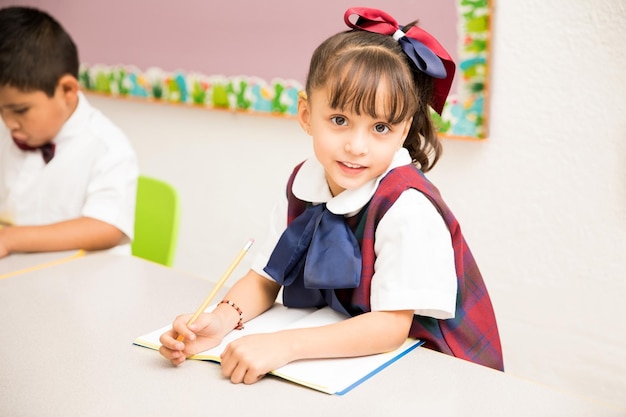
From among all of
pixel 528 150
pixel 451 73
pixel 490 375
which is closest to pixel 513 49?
pixel 528 150

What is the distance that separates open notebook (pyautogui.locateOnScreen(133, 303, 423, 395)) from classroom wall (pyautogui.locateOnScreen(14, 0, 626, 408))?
2.76 feet

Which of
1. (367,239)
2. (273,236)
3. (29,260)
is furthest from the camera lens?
(29,260)

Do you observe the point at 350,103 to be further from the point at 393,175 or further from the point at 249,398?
the point at 249,398

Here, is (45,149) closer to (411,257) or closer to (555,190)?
(411,257)

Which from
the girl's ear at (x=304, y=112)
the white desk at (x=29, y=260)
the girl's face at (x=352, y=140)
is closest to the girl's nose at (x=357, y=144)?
the girl's face at (x=352, y=140)

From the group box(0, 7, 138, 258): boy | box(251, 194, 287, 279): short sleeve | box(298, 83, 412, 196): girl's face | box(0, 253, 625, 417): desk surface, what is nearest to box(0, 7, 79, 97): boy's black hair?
box(0, 7, 138, 258): boy

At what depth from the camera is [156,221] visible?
176 cm

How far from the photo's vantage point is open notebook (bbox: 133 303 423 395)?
90cm

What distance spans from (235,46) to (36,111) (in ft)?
2.74

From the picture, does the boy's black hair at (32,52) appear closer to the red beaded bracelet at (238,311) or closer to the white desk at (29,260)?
the white desk at (29,260)

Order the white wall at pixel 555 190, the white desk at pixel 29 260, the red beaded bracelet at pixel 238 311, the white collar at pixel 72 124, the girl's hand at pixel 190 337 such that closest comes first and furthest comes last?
the girl's hand at pixel 190 337 → the red beaded bracelet at pixel 238 311 → the white desk at pixel 29 260 → the white wall at pixel 555 190 → the white collar at pixel 72 124

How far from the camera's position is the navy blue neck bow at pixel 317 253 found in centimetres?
101

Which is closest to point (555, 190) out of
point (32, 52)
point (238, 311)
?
point (238, 311)

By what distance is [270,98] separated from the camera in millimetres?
2242
